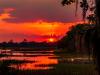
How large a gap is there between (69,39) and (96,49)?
485 feet

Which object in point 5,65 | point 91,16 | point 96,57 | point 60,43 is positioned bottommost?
point 60,43

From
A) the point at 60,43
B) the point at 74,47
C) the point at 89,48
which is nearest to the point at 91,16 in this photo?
the point at 89,48

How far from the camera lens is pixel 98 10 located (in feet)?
49.0

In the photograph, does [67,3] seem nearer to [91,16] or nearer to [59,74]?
[91,16]

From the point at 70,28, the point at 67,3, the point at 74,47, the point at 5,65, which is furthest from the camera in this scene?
the point at 70,28

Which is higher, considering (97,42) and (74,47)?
(97,42)

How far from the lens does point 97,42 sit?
1515 centimetres

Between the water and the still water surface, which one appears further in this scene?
the still water surface

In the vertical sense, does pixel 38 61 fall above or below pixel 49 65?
below

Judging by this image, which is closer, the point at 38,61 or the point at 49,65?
the point at 49,65

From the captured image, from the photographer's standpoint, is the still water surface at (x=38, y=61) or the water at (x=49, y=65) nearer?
the water at (x=49, y=65)

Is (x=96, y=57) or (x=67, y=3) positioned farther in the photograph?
(x=67, y=3)

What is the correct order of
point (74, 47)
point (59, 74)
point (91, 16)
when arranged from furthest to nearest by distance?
point (74, 47)
point (59, 74)
point (91, 16)

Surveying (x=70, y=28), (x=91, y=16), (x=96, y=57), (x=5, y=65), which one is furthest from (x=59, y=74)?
(x=70, y=28)
